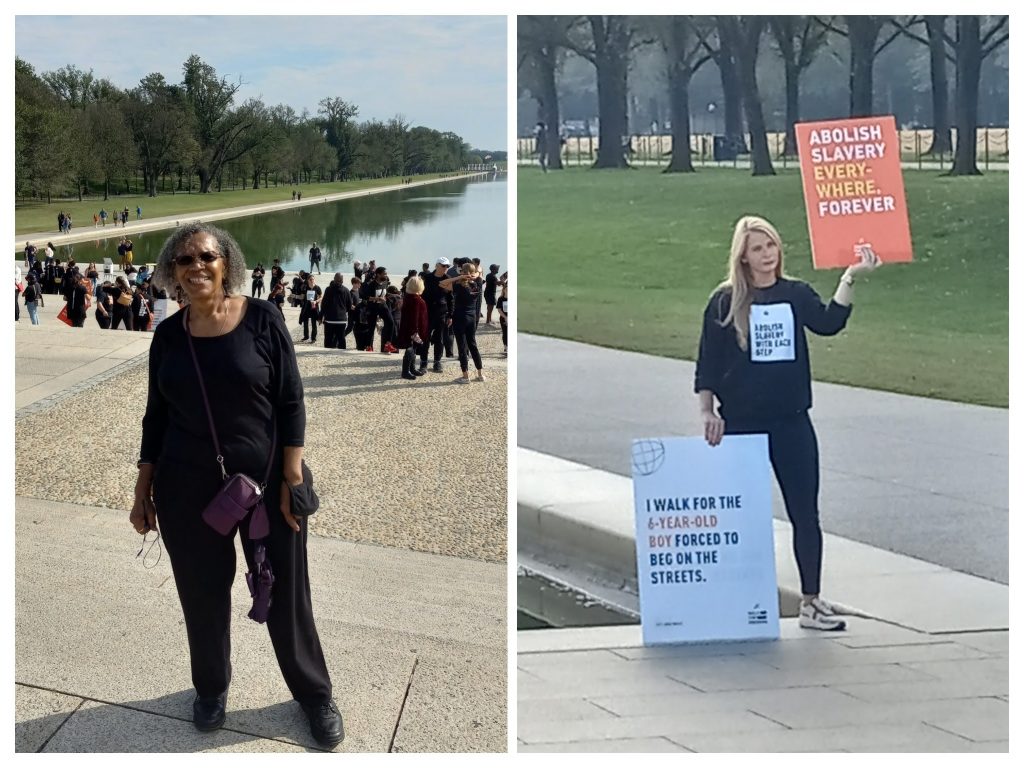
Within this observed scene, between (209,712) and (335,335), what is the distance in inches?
78.9

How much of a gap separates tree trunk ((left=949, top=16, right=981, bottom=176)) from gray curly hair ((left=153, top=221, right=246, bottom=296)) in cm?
338

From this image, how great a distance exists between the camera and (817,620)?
5180 mm

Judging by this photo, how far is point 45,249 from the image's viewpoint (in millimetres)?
4910

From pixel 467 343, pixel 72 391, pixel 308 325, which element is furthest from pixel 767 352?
pixel 467 343

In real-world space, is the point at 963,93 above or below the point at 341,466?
above

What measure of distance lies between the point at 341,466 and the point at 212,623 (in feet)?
6.38

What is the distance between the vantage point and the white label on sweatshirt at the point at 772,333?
190 inches

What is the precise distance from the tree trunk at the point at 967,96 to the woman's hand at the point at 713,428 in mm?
1800

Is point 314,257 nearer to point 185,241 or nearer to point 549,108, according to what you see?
point 185,241

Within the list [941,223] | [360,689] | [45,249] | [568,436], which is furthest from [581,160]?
[360,689]

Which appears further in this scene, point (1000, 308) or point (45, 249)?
point (1000, 308)

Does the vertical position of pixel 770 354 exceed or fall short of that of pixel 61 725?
it exceeds it

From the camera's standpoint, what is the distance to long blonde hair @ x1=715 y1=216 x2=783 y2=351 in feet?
15.8
